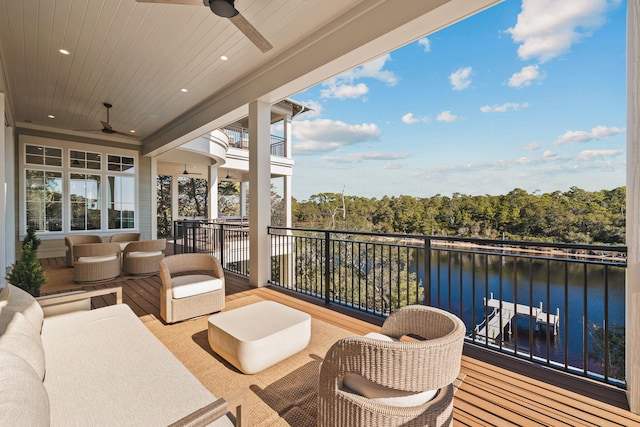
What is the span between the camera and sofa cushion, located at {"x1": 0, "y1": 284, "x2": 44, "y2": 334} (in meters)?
1.77

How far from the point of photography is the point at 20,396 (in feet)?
3.06

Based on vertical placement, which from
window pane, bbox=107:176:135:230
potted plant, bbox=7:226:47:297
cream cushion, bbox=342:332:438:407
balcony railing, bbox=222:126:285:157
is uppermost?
balcony railing, bbox=222:126:285:157

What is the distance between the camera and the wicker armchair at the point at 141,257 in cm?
514

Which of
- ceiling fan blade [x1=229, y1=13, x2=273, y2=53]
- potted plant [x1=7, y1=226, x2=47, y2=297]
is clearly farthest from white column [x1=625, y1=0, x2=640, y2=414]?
potted plant [x1=7, y1=226, x2=47, y2=297]

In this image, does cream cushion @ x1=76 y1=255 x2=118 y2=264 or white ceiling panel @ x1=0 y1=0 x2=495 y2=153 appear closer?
white ceiling panel @ x1=0 y1=0 x2=495 y2=153

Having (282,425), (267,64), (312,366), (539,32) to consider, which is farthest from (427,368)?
(539,32)

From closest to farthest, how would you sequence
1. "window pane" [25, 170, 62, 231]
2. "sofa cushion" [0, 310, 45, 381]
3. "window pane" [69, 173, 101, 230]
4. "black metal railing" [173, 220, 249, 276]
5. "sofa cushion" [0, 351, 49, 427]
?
"sofa cushion" [0, 351, 49, 427], "sofa cushion" [0, 310, 45, 381], "window pane" [25, 170, 62, 231], "black metal railing" [173, 220, 249, 276], "window pane" [69, 173, 101, 230]

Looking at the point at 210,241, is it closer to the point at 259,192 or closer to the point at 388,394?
the point at 259,192

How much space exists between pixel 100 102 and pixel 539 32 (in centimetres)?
2585

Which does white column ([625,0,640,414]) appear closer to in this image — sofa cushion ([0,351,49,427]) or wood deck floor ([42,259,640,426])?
wood deck floor ([42,259,640,426])

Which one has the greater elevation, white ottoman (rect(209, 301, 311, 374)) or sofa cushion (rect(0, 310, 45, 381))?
sofa cushion (rect(0, 310, 45, 381))

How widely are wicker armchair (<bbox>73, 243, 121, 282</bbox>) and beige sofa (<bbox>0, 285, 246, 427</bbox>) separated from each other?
300cm

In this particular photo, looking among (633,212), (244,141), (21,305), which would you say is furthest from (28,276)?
(244,141)

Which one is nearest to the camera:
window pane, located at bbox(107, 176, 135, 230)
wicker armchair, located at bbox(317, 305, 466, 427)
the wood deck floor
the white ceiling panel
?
wicker armchair, located at bbox(317, 305, 466, 427)
